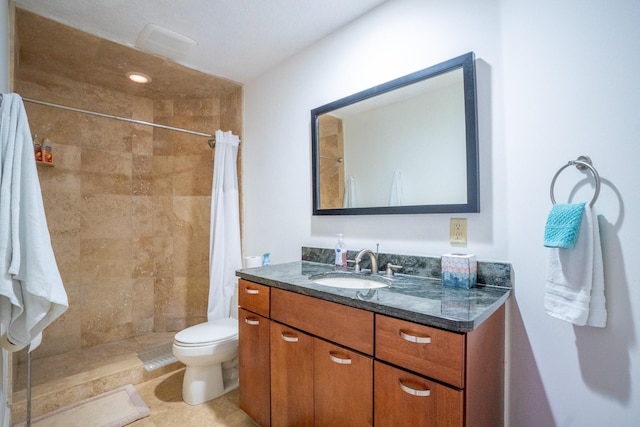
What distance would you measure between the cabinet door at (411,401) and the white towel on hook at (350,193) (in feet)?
3.14

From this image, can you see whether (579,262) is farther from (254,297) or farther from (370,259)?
(254,297)

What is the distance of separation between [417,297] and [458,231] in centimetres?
44

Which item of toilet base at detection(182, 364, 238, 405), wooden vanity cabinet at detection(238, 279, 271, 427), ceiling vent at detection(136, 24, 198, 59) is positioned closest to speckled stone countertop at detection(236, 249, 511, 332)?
wooden vanity cabinet at detection(238, 279, 271, 427)

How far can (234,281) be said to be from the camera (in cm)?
243

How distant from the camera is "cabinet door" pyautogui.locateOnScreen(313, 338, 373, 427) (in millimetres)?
1070

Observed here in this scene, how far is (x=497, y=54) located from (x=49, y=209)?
128 inches

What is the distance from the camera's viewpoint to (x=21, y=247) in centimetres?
114

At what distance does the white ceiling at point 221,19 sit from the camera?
65.2 inches

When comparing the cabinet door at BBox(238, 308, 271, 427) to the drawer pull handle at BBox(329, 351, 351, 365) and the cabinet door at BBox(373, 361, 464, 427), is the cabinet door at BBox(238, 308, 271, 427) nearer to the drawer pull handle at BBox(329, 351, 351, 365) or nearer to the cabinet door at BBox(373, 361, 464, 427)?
the drawer pull handle at BBox(329, 351, 351, 365)

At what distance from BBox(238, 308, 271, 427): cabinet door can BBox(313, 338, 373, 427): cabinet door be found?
1.16 feet

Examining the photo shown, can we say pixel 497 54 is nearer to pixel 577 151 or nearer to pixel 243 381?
pixel 577 151

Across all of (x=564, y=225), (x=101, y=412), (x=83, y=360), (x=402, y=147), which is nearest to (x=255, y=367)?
(x=101, y=412)

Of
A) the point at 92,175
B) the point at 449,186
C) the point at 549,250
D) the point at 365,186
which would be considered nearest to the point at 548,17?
the point at 449,186

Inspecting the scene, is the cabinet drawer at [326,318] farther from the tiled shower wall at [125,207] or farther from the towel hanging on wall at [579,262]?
the tiled shower wall at [125,207]
